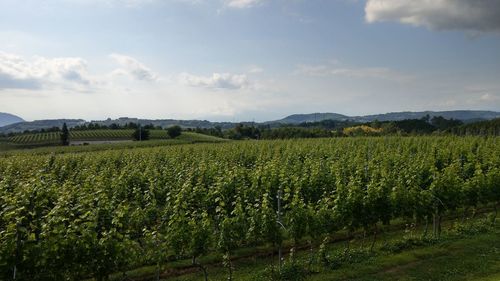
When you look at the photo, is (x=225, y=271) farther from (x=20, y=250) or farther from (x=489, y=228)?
(x=489, y=228)

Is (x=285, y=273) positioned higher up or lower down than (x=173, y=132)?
lower down

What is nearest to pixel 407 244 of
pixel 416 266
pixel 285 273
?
pixel 416 266

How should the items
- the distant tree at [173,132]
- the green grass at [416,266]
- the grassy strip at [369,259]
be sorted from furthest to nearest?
the distant tree at [173,132] → the grassy strip at [369,259] → the green grass at [416,266]

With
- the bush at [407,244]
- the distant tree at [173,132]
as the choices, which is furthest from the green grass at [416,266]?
the distant tree at [173,132]

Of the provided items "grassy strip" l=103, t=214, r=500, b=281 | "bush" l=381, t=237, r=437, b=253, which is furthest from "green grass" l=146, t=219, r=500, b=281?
"bush" l=381, t=237, r=437, b=253

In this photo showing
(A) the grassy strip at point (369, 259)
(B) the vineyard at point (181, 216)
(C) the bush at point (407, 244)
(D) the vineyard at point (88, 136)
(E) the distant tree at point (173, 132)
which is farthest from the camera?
(E) the distant tree at point (173, 132)

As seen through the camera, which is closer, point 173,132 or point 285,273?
point 285,273

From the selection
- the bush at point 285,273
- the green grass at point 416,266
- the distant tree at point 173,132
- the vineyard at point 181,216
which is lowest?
the green grass at point 416,266

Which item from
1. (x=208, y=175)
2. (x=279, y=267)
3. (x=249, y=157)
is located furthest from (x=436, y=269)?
(x=249, y=157)

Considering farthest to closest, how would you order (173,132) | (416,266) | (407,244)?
(173,132) → (407,244) → (416,266)

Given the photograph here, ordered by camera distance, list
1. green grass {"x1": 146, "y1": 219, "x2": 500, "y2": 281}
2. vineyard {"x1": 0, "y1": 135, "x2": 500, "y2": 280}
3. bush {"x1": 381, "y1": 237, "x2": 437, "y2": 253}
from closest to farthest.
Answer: vineyard {"x1": 0, "y1": 135, "x2": 500, "y2": 280} → green grass {"x1": 146, "y1": 219, "x2": 500, "y2": 281} → bush {"x1": 381, "y1": 237, "x2": 437, "y2": 253}

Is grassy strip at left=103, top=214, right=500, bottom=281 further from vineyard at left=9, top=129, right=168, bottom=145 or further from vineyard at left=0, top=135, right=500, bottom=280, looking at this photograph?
vineyard at left=9, top=129, right=168, bottom=145

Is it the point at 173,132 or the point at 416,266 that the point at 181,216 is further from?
the point at 173,132

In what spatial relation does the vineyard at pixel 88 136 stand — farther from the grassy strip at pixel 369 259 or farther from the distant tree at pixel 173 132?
the grassy strip at pixel 369 259
